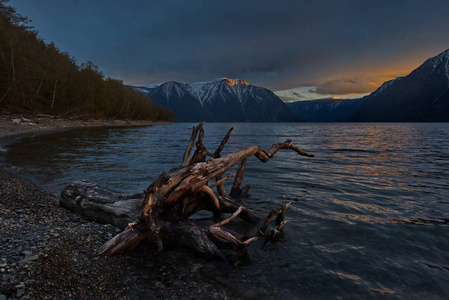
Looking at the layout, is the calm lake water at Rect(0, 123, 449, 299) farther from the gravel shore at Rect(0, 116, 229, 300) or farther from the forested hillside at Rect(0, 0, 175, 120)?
the forested hillside at Rect(0, 0, 175, 120)

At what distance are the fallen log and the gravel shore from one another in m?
0.29

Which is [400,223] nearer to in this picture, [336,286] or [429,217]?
[429,217]

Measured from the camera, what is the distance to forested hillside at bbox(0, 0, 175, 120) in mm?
39219

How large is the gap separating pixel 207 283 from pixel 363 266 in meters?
3.30

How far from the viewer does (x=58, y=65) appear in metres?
53.4

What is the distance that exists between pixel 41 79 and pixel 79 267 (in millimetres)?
62882

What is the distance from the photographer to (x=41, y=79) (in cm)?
5072

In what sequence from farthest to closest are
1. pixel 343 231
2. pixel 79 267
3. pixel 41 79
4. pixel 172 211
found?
pixel 41 79 < pixel 343 231 < pixel 172 211 < pixel 79 267

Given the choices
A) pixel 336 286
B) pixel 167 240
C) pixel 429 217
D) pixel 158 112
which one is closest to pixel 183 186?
pixel 167 240

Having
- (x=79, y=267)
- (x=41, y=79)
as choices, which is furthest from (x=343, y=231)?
(x=41, y=79)

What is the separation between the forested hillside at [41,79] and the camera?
1544 inches

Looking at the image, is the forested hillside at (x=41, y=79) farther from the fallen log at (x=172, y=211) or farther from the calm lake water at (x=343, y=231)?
the fallen log at (x=172, y=211)

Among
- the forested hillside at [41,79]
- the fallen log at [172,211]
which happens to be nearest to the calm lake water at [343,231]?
the fallen log at [172,211]

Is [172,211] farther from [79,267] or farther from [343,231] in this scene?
[343,231]
